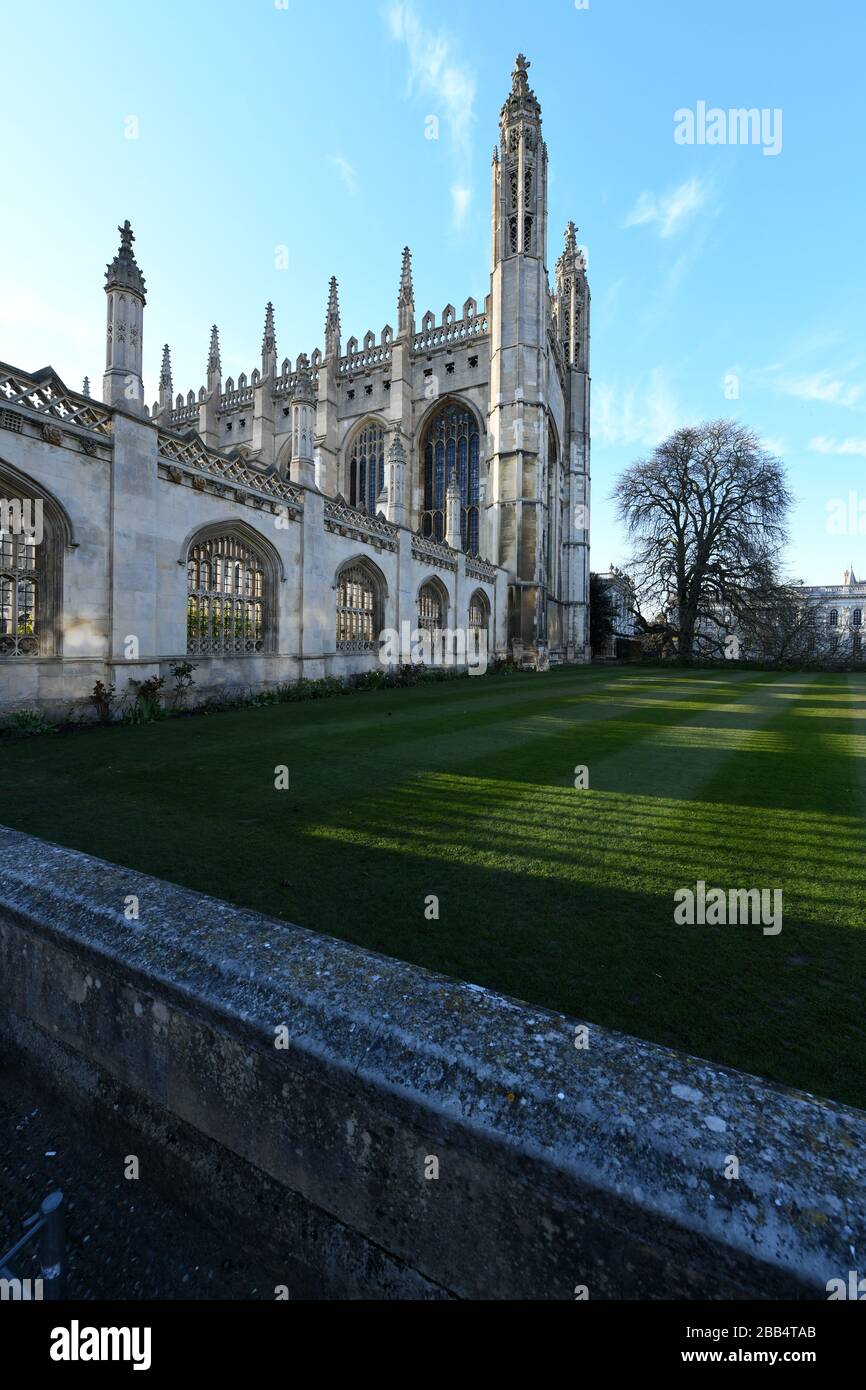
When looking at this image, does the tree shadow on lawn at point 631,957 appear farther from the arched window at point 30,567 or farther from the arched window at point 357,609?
the arched window at point 357,609

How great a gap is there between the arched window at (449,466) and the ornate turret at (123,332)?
23354 mm

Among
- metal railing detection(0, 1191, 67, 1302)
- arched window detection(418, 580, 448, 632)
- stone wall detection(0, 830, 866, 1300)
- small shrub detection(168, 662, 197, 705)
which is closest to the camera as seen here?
stone wall detection(0, 830, 866, 1300)

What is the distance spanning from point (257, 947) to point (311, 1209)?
2.22 feet

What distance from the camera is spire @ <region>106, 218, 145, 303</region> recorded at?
34.2 feet

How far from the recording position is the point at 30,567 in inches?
372

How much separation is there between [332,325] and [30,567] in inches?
1306

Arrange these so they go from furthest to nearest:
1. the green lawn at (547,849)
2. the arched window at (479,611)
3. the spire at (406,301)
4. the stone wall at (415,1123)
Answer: the spire at (406,301) < the arched window at (479,611) < the green lawn at (547,849) < the stone wall at (415,1123)

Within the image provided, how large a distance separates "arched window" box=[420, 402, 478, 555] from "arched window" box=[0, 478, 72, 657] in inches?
1000

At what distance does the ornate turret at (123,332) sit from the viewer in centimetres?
1038
